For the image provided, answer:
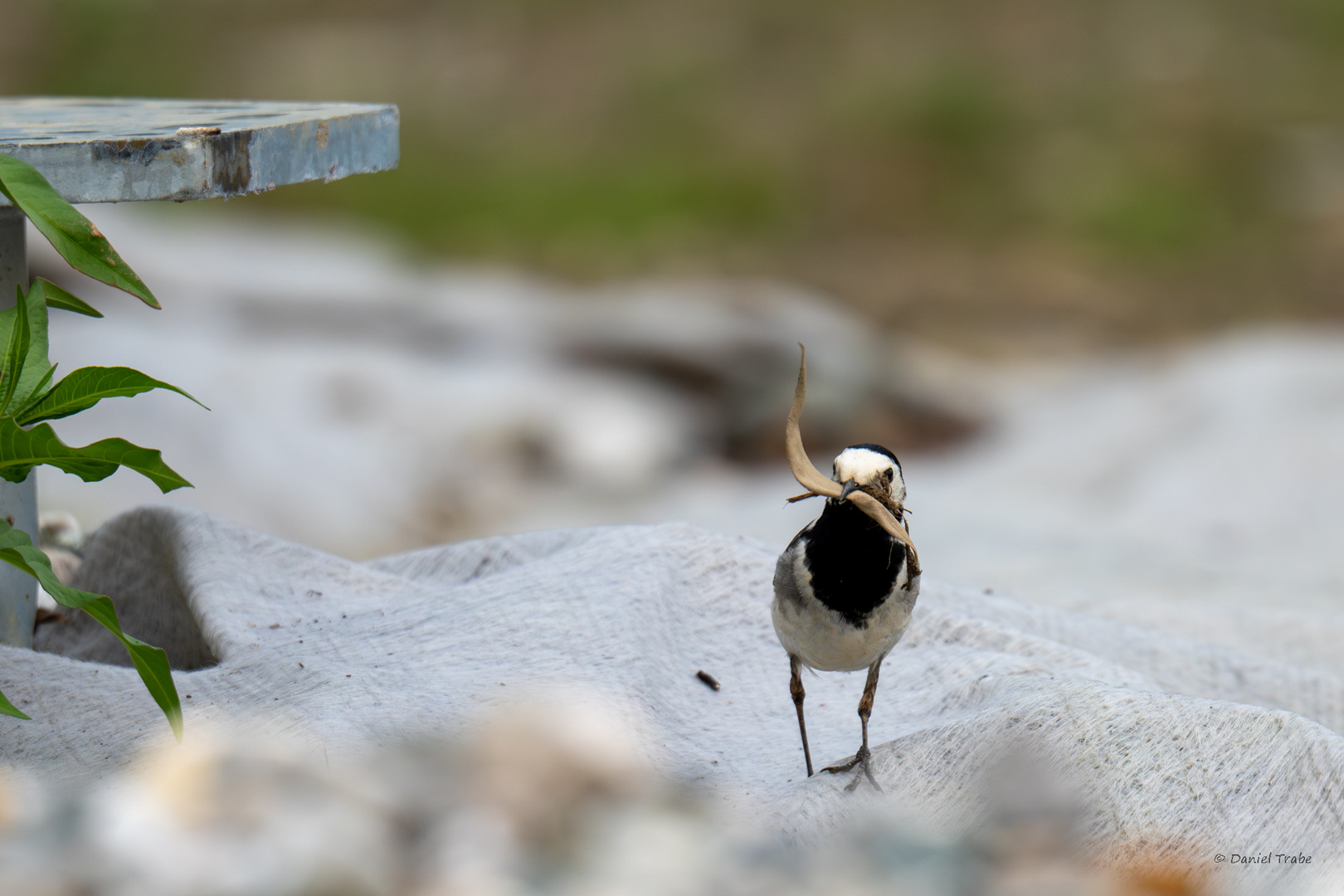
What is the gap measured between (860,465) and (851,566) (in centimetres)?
13

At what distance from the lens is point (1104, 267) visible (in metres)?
9.70

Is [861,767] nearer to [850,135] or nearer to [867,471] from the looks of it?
[867,471]

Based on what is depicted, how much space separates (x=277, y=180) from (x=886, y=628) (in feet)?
3.91

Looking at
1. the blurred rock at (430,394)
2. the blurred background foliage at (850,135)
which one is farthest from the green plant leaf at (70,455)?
the blurred background foliage at (850,135)

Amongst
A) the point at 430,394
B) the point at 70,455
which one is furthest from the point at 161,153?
the point at 430,394

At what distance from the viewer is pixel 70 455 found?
165 centimetres

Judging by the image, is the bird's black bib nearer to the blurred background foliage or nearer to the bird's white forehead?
the bird's white forehead

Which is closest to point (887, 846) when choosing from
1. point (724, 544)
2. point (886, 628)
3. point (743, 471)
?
point (886, 628)

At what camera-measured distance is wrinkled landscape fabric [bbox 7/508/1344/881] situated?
1714mm

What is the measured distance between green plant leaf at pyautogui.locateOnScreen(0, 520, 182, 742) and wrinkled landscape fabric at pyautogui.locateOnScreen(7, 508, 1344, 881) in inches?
7.1

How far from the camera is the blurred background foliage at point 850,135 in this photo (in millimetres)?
9672

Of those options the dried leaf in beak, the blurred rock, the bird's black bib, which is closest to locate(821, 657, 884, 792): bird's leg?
the bird's black bib

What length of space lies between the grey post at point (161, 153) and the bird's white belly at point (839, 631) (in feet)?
3.47

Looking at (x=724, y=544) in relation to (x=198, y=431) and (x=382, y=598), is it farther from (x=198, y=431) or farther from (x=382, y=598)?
(x=198, y=431)
